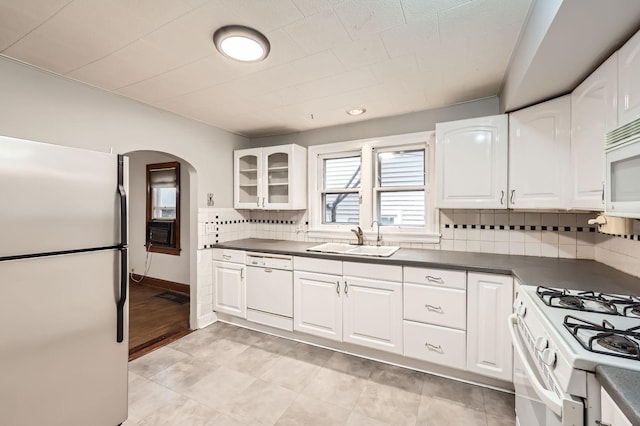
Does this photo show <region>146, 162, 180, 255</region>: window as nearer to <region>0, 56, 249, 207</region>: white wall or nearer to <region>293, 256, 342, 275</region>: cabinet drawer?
<region>0, 56, 249, 207</region>: white wall

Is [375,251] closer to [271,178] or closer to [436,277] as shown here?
[436,277]

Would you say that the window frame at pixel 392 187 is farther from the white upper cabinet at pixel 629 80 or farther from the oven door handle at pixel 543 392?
the oven door handle at pixel 543 392

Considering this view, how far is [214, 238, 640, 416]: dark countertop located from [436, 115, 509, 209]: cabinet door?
469mm

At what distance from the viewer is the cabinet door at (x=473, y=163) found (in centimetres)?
218

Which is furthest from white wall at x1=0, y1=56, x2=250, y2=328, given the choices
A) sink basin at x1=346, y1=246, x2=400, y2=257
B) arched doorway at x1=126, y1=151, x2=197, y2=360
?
sink basin at x1=346, y1=246, x2=400, y2=257

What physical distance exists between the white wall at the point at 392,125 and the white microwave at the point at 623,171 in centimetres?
144

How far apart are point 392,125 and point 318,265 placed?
5.52 feet

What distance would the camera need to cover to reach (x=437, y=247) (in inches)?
107

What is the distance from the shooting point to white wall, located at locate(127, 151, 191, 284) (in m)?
4.32

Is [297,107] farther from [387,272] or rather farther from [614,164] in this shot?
[614,164]

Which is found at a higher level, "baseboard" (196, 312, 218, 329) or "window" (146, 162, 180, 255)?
"window" (146, 162, 180, 255)

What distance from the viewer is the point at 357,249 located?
9.06ft

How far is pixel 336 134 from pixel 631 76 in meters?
2.40

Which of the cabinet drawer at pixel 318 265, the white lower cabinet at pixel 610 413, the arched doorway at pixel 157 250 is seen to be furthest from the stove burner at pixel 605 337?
the arched doorway at pixel 157 250
